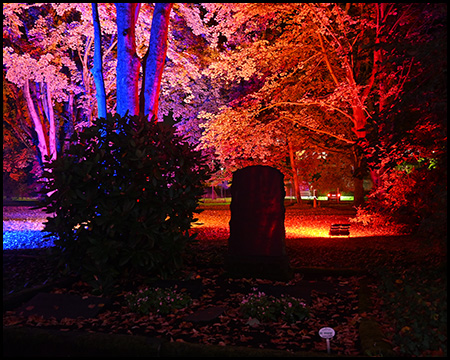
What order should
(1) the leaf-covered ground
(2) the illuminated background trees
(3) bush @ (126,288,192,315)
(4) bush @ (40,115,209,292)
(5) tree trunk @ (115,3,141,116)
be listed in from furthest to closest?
1. (2) the illuminated background trees
2. (5) tree trunk @ (115,3,141,116)
3. (4) bush @ (40,115,209,292)
4. (3) bush @ (126,288,192,315)
5. (1) the leaf-covered ground

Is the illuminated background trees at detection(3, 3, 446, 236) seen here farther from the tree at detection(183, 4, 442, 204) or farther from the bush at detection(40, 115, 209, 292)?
the bush at detection(40, 115, 209, 292)

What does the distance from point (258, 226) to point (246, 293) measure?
1.45 m

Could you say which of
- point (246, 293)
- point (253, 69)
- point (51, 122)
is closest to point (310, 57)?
point (253, 69)

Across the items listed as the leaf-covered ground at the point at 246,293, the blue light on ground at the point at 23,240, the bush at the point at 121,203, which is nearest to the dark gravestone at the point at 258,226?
the leaf-covered ground at the point at 246,293

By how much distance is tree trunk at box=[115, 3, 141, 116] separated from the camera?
1036 centimetres

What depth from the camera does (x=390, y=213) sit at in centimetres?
1514

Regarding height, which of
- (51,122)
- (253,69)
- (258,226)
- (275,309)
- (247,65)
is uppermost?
(247,65)

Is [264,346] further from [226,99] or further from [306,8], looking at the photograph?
[226,99]

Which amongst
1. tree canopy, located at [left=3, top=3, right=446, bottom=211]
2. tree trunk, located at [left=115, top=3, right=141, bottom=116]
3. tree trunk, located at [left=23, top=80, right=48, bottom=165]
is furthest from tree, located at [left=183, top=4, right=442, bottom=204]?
tree trunk, located at [left=23, top=80, right=48, bottom=165]

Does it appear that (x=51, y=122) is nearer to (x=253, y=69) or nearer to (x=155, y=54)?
(x=253, y=69)

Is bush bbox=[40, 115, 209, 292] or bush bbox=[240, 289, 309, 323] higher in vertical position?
bush bbox=[40, 115, 209, 292]

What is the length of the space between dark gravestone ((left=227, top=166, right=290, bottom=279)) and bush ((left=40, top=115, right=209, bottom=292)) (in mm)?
1068

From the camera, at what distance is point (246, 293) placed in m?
7.68

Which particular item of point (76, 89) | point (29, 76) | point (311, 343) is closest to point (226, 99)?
point (76, 89)
